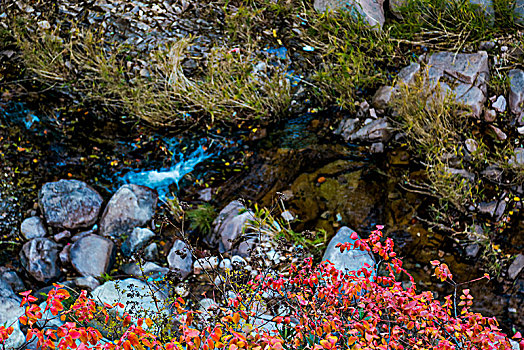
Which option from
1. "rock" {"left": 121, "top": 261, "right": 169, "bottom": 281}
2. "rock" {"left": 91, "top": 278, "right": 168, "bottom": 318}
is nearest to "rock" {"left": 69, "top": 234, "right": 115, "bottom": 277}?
"rock" {"left": 121, "top": 261, "right": 169, "bottom": 281}

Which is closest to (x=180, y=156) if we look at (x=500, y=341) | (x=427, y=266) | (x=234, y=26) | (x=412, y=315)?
(x=234, y=26)

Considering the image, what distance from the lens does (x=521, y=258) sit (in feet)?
9.78

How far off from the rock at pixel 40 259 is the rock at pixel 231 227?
130cm

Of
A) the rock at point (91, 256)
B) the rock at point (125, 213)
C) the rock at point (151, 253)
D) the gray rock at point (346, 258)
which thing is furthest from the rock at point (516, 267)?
the rock at point (91, 256)

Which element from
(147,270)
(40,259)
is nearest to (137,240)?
(147,270)

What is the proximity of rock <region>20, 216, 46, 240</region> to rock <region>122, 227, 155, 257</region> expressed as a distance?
2.42 ft

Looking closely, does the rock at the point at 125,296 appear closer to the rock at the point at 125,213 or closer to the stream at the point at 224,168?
the rock at the point at 125,213

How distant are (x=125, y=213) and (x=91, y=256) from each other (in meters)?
0.46

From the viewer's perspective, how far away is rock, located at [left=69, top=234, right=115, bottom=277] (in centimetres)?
340

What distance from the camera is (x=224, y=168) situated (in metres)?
4.01

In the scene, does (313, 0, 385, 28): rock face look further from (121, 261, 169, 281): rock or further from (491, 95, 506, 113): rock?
(121, 261, 169, 281): rock

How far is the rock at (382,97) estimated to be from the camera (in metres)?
3.86

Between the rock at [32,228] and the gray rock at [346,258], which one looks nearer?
the gray rock at [346,258]

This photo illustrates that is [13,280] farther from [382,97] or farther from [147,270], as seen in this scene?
[382,97]
